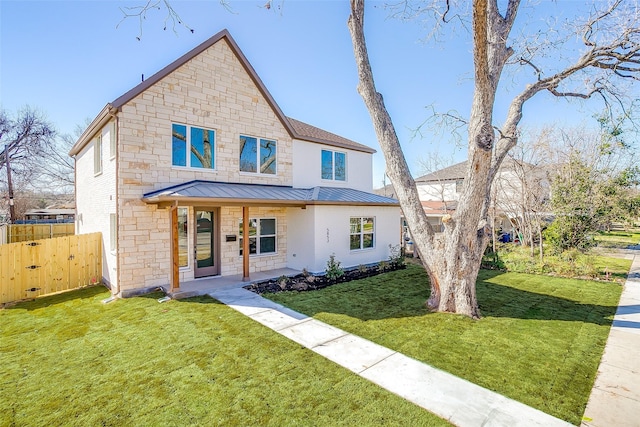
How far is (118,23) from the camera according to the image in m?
5.04

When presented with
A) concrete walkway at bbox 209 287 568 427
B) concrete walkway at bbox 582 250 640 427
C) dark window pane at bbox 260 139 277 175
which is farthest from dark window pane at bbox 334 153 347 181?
concrete walkway at bbox 582 250 640 427

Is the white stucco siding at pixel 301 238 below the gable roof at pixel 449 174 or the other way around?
below

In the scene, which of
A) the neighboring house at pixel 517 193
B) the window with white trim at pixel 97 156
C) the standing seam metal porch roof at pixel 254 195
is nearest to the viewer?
the standing seam metal porch roof at pixel 254 195

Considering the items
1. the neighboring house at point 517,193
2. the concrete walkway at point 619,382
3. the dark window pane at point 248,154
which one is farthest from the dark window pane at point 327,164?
the concrete walkway at point 619,382

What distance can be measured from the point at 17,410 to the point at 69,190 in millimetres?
35219

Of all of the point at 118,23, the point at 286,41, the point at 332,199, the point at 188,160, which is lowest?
the point at 332,199

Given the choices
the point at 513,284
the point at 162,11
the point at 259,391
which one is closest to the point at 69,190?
the point at 162,11

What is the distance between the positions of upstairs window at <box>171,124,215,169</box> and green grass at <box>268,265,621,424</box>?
5.23 m

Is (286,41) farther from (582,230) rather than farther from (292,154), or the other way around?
(582,230)

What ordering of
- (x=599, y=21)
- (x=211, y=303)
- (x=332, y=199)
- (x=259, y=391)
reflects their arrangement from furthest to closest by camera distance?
(x=332, y=199) < (x=211, y=303) < (x=599, y=21) < (x=259, y=391)

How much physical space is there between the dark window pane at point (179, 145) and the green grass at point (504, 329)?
5.36 metres

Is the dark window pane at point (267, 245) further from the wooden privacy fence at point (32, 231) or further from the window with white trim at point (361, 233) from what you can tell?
the wooden privacy fence at point (32, 231)

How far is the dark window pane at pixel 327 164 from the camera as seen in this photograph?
46.2ft

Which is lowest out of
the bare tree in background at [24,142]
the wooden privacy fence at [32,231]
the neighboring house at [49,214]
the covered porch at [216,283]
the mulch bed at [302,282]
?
the mulch bed at [302,282]
